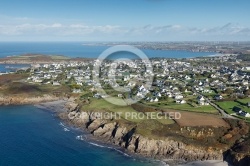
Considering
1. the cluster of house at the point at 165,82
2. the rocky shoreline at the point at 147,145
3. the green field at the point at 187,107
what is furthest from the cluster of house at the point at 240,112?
the rocky shoreline at the point at 147,145

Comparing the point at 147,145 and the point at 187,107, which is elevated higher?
the point at 187,107

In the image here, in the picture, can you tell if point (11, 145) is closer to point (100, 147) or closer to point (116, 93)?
point (100, 147)

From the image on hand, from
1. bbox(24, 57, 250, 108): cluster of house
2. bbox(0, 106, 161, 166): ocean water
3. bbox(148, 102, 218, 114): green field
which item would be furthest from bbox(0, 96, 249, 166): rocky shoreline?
bbox(24, 57, 250, 108): cluster of house

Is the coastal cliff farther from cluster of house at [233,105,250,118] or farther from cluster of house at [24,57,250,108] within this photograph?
cluster of house at [24,57,250,108]

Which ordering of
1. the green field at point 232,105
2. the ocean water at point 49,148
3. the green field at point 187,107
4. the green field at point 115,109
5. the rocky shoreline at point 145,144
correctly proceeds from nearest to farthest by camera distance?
the ocean water at point 49,148, the rocky shoreline at point 145,144, the green field at point 115,109, the green field at point 232,105, the green field at point 187,107

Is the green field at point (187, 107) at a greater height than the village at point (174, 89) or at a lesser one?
lesser

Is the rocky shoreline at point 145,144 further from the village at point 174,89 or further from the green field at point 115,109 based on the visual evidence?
the village at point 174,89

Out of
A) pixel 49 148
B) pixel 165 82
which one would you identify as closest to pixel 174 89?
pixel 165 82

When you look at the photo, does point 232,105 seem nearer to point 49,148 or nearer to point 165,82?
point 165,82

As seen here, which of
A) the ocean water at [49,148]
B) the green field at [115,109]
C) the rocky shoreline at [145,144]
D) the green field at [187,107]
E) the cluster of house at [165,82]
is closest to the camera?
the ocean water at [49,148]
